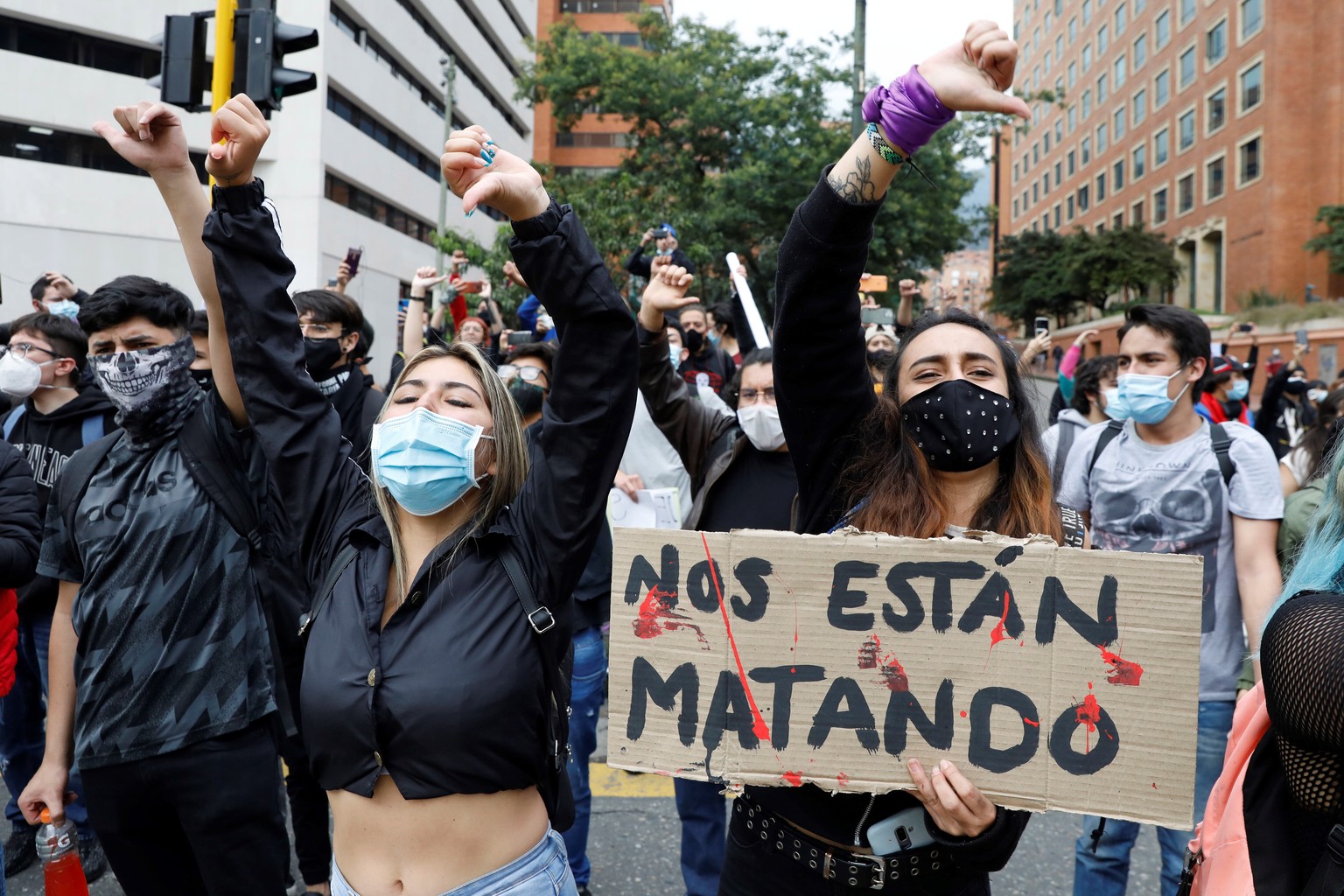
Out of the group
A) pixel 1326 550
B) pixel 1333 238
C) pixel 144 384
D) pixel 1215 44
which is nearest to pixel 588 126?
pixel 1215 44

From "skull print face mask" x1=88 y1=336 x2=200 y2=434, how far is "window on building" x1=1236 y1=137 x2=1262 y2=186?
4699 cm

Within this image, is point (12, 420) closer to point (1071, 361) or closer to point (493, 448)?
point (493, 448)

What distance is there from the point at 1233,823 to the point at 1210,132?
5227cm

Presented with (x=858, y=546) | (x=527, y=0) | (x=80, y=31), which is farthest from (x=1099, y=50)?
(x=858, y=546)

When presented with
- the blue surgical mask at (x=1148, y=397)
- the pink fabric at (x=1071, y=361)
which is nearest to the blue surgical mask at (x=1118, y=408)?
the blue surgical mask at (x=1148, y=397)

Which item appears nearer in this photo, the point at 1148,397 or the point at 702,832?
the point at 1148,397

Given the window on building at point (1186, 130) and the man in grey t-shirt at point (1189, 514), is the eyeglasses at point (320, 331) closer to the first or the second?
the man in grey t-shirt at point (1189, 514)

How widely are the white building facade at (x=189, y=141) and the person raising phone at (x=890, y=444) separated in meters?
19.6

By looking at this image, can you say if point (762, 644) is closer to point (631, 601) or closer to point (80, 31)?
point (631, 601)

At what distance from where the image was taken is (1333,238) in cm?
3522

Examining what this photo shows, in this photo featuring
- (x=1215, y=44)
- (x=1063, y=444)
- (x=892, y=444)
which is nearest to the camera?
(x=892, y=444)

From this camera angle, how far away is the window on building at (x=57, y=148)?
918 inches

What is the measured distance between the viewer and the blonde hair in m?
2.24

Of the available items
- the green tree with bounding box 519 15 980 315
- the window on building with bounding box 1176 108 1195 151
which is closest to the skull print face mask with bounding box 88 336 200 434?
the green tree with bounding box 519 15 980 315
